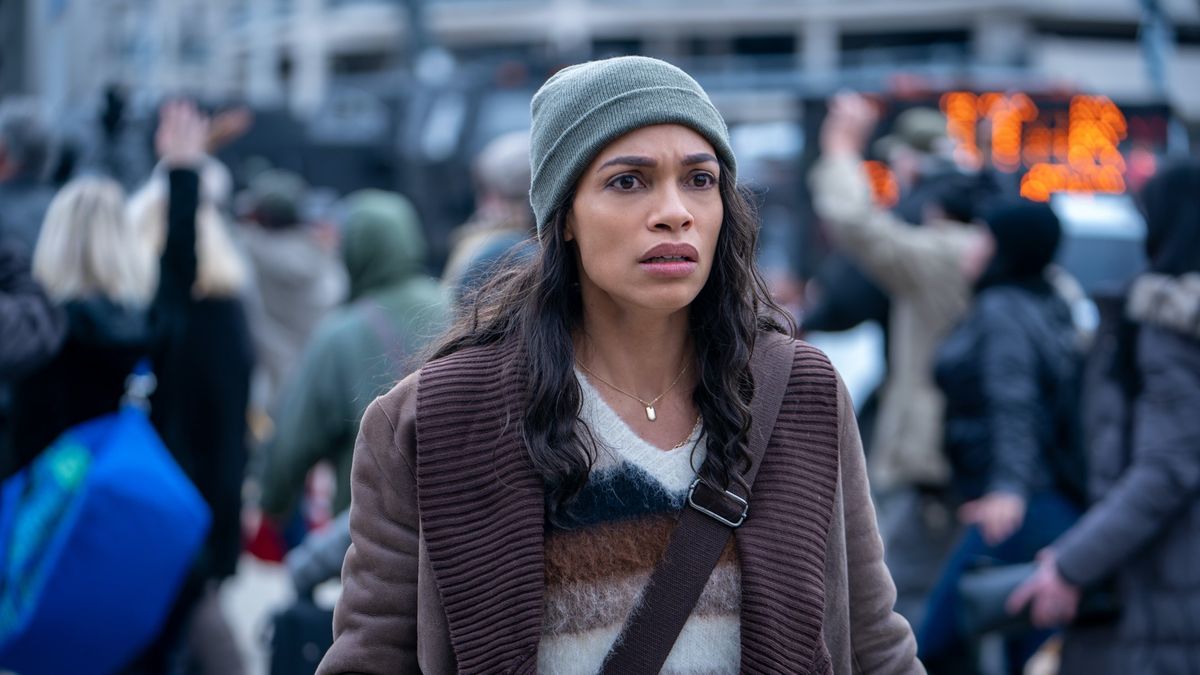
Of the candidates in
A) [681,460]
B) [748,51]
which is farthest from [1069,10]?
[681,460]

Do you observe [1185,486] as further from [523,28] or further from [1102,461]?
[523,28]

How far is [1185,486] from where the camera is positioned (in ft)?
12.4

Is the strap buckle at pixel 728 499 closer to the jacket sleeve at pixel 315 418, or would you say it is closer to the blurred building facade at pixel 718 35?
the jacket sleeve at pixel 315 418

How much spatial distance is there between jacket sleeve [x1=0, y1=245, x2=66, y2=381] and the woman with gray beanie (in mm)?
2423

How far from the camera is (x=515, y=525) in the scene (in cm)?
209

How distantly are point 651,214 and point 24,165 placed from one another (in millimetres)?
4900

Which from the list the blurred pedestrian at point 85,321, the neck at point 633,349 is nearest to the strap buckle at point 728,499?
the neck at point 633,349

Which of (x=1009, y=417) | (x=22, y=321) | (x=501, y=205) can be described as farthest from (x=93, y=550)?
(x=1009, y=417)

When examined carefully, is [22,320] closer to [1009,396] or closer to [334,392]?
[334,392]

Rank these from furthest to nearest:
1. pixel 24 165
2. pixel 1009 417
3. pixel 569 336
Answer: pixel 24 165 → pixel 1009 417 → pixel 569 336

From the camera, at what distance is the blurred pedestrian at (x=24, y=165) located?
6.30 metres

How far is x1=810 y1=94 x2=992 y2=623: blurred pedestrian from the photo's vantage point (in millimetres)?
5461

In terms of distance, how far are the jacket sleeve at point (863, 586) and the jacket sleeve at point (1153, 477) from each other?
173 cm

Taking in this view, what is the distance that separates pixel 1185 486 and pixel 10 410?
342 centimetres
